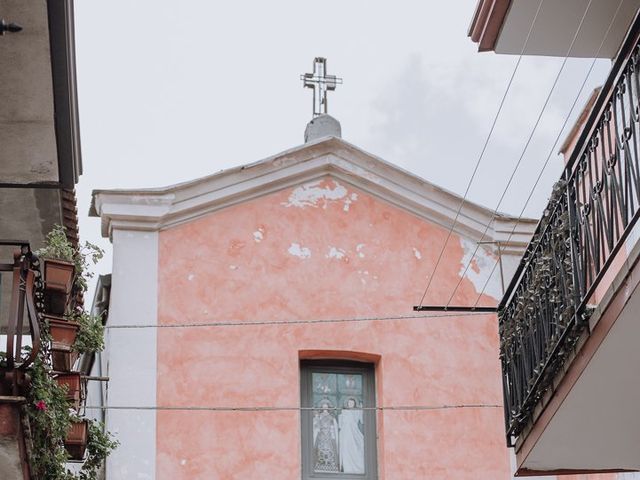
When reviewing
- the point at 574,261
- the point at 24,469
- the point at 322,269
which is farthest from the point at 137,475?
the point at 574,261

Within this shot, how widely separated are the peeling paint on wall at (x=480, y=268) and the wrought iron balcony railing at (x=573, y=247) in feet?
10.8

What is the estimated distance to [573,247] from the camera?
945cm

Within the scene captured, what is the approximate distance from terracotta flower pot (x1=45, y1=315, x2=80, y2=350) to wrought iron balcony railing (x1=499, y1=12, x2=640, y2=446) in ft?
11.0

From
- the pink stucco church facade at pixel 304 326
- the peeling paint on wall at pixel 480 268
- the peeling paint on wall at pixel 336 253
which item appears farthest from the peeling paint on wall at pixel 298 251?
the peeling paint on wall at pixel 480 268

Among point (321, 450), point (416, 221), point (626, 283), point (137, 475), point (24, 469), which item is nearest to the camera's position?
point (626, 283)

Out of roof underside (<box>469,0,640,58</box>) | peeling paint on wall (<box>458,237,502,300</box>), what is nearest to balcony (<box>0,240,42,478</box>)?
roof underside (<box>469,0,640,58</box>)

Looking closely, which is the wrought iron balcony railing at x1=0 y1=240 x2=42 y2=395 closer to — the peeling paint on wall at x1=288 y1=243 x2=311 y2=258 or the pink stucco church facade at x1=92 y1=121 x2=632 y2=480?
the pink stucco church facade at x1=92 y1=121 x2=632 y2=480

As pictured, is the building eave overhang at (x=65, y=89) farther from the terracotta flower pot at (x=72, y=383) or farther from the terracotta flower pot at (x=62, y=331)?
the terracotta flower pot at (x=72, y=383)

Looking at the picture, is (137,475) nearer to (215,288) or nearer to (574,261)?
(215,288)

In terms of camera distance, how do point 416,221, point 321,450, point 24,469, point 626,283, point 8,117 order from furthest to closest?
point 416,221 → point 321,450 → point 8,117 → point 24,469 → point 626,283

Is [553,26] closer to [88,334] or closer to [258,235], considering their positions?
[258,235]

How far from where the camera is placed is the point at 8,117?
10047 millimetres

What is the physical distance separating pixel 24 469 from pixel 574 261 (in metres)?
3.77

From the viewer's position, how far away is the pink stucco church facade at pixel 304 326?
523 inches
